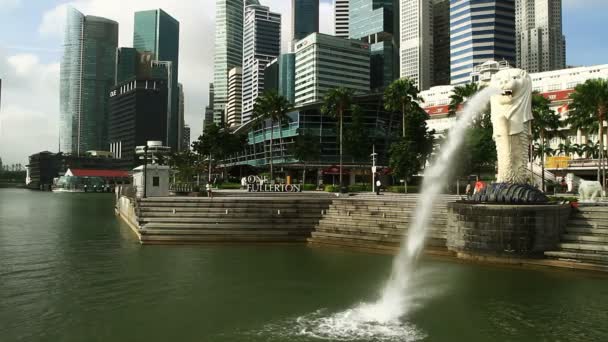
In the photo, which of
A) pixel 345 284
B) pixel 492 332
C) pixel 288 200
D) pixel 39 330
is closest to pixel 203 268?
pixel 345 284

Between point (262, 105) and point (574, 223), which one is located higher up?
point (262, 105)

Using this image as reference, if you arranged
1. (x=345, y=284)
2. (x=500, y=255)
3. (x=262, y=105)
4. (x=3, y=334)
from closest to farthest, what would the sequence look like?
(x=3, y=334)
(x=345, y=284)
(x=500, y=255)
(x=262, y=105)

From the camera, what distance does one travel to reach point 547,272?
69.7 ft

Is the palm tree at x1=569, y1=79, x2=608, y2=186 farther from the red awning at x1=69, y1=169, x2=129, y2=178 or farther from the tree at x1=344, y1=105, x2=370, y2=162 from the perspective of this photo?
the red awning at x1=69, y1=169, x2=129, y2=178

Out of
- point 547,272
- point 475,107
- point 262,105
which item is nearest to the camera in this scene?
point 547,272

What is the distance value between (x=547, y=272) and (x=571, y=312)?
6.43 meters

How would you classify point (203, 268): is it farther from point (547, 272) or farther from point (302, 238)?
point (547, 272)

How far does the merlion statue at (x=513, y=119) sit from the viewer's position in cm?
2662

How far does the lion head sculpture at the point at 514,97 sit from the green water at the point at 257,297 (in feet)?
31.7

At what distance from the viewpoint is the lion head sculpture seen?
87.0 feet

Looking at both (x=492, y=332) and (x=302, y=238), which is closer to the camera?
(x=492, y=332)

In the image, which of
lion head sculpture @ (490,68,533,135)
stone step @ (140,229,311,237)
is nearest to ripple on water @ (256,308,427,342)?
stone step @ (140,229,311,237)

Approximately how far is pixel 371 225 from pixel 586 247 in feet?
39.1

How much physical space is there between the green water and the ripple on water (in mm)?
87
